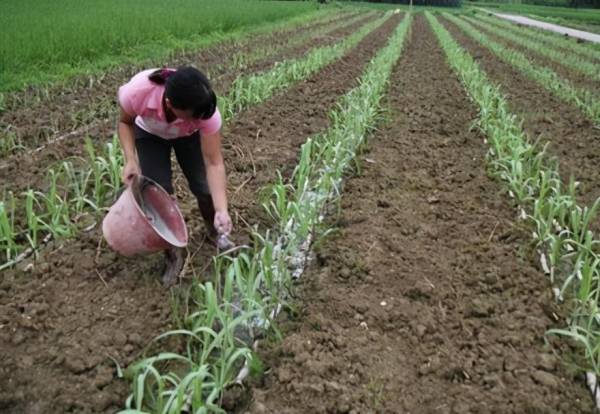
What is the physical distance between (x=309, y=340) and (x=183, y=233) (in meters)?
0.80

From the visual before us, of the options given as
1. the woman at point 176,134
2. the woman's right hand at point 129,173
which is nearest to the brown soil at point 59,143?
the woman at point 176,134

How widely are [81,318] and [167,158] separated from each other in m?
0.90

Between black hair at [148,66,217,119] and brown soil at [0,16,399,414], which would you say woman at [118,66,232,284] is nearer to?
black hair at [148,66,217,119]

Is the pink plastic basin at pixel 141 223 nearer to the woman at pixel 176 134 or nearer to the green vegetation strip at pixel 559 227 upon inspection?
the woman at pixel 176 134

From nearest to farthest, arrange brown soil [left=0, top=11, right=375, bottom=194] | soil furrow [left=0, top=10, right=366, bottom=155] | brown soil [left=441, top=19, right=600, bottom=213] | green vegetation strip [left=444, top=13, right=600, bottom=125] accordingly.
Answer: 1. brown soil [left=0, top=11, right=375, bottom=194]
2. brown soil [left=441, top=19, right=600, bottom=213]
3. soil furrow [left=0, top=10, right=366, bottom=155]
4. green vegetation strip [left=444, top=13, right=600, bottom=125]

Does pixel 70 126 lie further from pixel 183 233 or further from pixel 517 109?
pixel 517 109

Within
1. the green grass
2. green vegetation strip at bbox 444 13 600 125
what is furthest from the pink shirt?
green vegetation strip at bbox 444 13 600 125

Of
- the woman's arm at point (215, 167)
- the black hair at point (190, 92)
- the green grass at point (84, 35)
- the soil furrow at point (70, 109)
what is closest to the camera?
the black hair at point (190, 92)

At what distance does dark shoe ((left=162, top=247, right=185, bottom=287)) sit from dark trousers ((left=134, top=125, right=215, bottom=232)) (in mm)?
411

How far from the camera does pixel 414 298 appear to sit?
261 centimetres

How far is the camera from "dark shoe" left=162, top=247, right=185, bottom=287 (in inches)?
103

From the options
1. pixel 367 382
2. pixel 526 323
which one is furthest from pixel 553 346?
pixel 367 382

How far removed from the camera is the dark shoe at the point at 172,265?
261 cm

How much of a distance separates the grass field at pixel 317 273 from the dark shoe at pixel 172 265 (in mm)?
56
